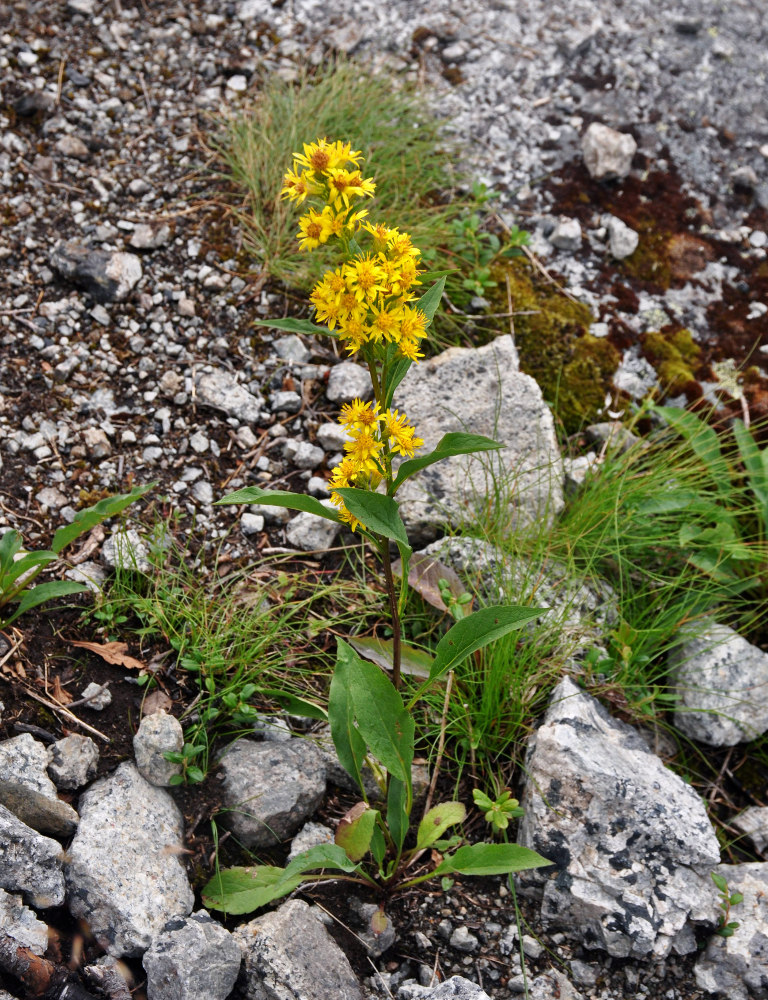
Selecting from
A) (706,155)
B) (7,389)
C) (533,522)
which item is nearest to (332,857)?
(533,522)

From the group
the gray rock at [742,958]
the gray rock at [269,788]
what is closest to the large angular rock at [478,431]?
the gray rock at [269,788]

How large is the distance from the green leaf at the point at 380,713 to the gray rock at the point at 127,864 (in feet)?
2.07

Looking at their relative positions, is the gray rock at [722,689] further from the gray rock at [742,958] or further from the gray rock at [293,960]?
the gray rock at [293,960]

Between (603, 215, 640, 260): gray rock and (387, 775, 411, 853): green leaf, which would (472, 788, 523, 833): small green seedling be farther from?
(603, 215, 640, 260): gray rock

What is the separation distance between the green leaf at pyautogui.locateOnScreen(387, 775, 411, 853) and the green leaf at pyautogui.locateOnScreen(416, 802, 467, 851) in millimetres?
65

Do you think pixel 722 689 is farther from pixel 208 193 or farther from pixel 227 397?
pixel 208 193

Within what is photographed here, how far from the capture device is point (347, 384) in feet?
10.3

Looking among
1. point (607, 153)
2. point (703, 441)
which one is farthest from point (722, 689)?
point (607, 153)

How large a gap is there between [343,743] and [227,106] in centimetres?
309

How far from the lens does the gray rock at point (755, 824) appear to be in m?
2.49

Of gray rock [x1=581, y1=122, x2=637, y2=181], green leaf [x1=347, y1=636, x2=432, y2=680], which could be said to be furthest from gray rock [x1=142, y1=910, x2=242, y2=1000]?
gray rock [x1=581, y1=122, x2=637, y2=181]

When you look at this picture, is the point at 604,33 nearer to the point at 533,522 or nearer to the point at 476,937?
the point at 533,522

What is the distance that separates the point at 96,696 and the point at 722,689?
1.98 m

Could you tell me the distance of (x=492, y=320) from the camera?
11.2ft
